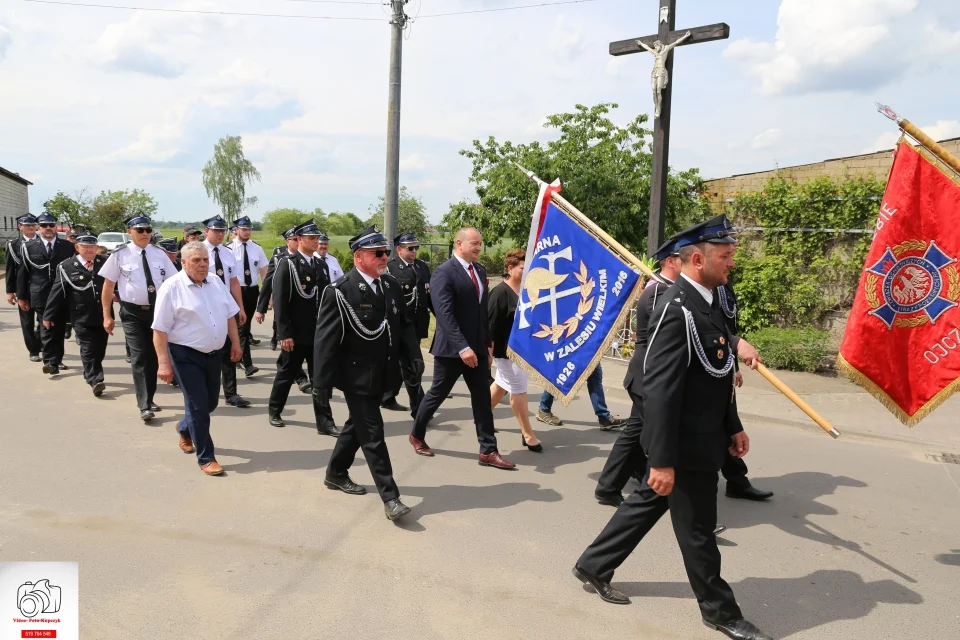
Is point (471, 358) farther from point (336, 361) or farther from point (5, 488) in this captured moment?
point (5, 488)

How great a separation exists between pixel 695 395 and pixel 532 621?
137 centimetres

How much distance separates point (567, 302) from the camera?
5.54m

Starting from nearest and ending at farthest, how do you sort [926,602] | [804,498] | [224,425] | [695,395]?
[695,395] → [926,602] → [804,498] → [224,425]

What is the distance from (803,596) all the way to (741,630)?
701 millimetres

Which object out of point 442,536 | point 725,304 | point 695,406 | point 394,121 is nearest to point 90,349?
point 442,536

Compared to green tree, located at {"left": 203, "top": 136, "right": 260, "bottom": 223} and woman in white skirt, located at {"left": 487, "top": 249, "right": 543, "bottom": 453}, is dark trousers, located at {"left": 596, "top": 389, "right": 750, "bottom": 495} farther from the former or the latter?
green tree, located at {"left": 203, "top": 136, "right": 260, "bottom": 223}

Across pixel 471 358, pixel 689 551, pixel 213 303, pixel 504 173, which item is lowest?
pixel 689 551

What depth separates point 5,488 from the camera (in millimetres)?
5125

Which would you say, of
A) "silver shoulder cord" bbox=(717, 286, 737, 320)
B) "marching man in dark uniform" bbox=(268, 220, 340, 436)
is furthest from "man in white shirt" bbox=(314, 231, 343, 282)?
"silver shoulder cord" bbox=(717, 286, 737, 320)

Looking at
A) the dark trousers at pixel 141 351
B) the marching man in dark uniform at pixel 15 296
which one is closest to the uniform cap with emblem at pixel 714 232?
the dark trousers at pixel 141 351

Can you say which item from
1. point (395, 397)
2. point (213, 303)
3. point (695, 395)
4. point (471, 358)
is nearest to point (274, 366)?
point (395, 397)

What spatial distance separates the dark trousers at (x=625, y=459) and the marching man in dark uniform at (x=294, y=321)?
9.30ft

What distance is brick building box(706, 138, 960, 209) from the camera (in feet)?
33.5

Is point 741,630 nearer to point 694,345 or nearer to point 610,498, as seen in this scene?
point 694,345
